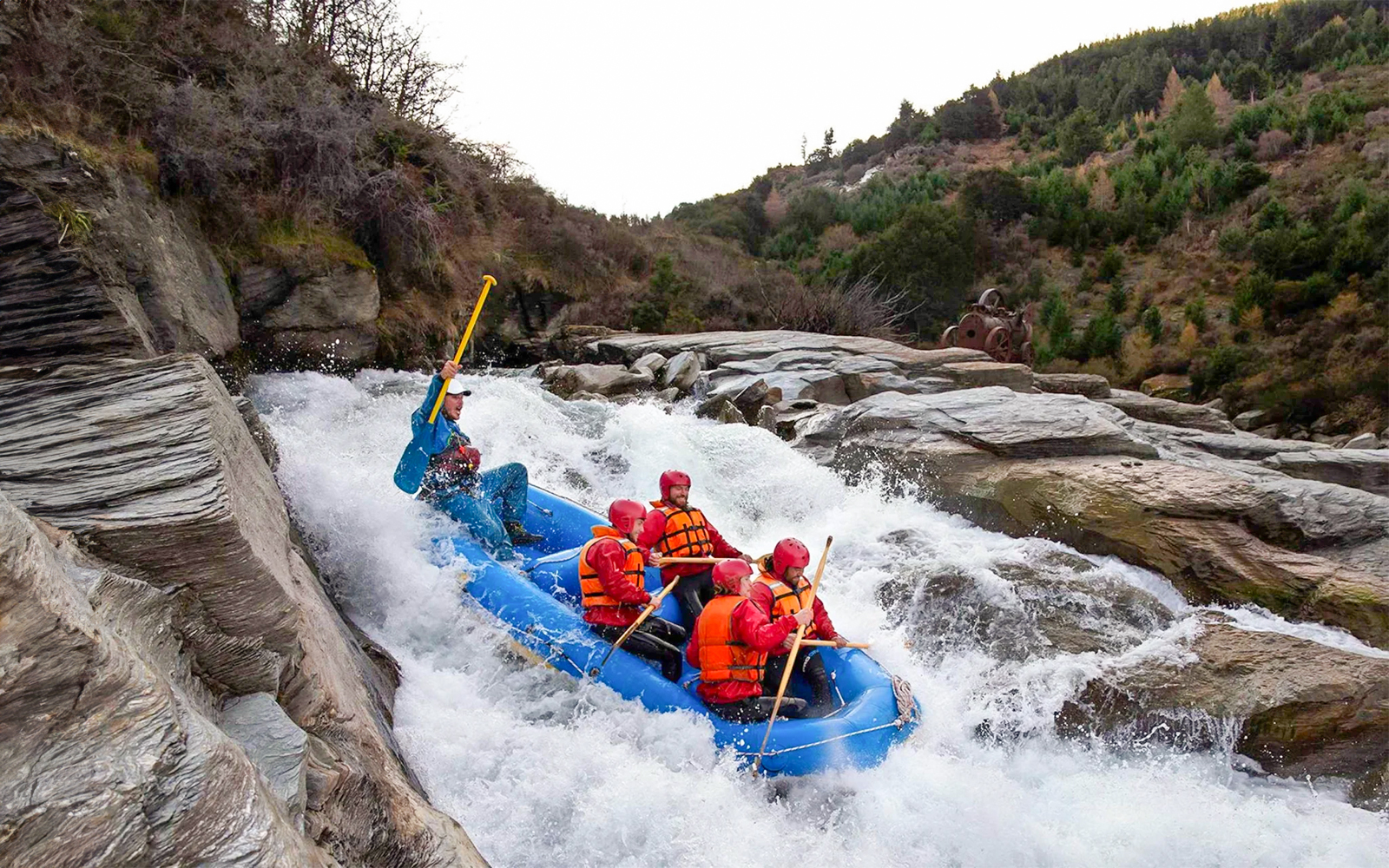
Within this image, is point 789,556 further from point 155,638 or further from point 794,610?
point 155,638

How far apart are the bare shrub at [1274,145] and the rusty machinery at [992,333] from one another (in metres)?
11.9

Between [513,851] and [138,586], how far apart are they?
2.11 meters

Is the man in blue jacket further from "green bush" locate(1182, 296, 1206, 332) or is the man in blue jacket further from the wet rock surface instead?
"green bush" locate(1182, 296, 1206, 332)

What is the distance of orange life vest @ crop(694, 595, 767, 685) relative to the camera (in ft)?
14.5

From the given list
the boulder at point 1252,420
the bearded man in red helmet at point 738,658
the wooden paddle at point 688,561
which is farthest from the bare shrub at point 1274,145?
the bearded man in red helmet at point 738,658

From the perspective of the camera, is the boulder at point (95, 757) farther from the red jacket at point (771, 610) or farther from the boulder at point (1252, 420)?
the boulder at point (1252, 420)

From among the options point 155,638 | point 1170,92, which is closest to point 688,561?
point 155,638

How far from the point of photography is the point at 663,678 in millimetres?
4590

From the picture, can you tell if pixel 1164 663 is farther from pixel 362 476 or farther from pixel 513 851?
pixel 362 476

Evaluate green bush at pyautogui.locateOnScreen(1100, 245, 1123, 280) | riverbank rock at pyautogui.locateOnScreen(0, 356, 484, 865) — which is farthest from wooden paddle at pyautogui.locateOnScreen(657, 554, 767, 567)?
green bush at pyautogui.locateOnScreen(1100, 245, 1123, 280)

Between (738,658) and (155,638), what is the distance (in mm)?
2865

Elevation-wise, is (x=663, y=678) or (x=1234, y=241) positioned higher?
(x=1234, y=241)

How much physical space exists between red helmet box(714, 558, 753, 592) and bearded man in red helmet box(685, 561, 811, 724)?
0.13 m

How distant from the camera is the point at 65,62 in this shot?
697 cm
